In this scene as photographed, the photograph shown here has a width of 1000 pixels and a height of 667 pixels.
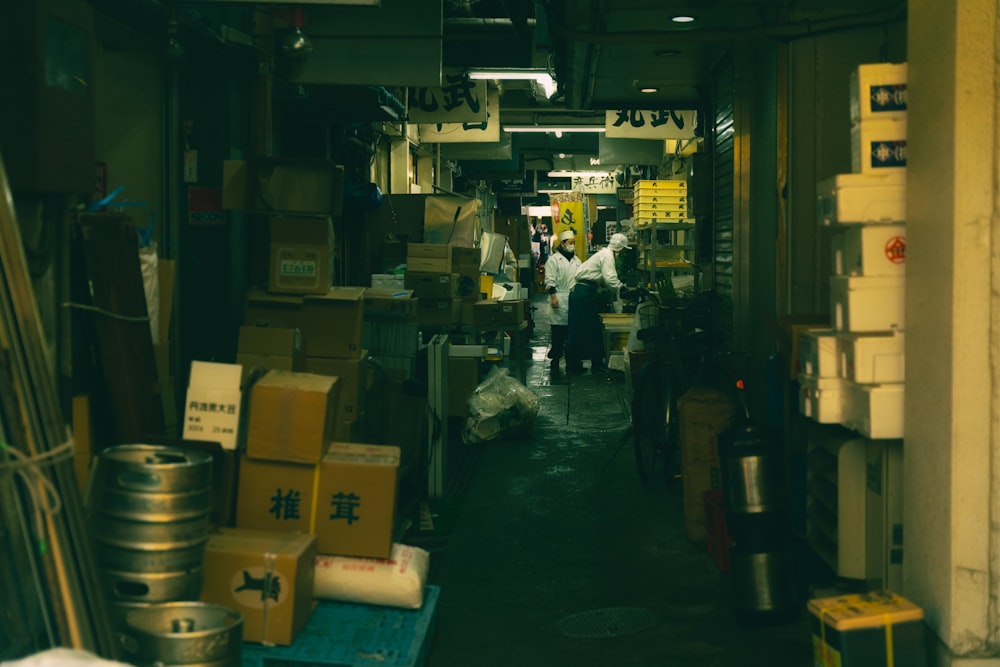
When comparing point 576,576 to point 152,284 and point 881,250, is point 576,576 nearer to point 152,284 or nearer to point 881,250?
point 881,250

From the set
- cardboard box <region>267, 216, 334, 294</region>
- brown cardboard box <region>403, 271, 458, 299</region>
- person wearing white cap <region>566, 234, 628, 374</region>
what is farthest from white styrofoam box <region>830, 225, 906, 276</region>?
person wearing white cap <region>566, 234, 628, 374</region>

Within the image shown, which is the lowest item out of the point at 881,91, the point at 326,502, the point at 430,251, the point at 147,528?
the point at 326,502

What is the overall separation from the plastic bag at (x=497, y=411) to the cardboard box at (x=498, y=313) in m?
1.04

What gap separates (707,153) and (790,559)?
6506 millimetres

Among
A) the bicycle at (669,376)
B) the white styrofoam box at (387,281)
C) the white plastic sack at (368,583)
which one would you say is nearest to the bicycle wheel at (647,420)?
the bicycle at (669,376)

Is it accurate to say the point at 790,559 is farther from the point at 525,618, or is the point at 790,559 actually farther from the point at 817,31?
the point at 817,31

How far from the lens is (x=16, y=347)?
346 centimetres

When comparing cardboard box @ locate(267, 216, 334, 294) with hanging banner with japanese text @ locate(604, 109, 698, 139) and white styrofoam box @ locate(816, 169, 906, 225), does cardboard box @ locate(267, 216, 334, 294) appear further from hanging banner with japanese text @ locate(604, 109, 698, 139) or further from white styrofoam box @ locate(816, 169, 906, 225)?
hanging banner with japanese text @ locate(604, 109, 698, 139)

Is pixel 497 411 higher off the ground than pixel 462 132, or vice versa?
pixel 462 132

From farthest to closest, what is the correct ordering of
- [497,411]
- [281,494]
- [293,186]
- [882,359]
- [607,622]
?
[497,411], [293,186], [607,622], [281,494], [882,359]

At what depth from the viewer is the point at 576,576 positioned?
680 centimetres

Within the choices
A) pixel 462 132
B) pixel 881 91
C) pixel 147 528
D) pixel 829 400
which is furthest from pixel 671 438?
pixel 462 132

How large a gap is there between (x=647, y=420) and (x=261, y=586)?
513 cm

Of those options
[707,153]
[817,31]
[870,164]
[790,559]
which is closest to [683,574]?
[790,559]
